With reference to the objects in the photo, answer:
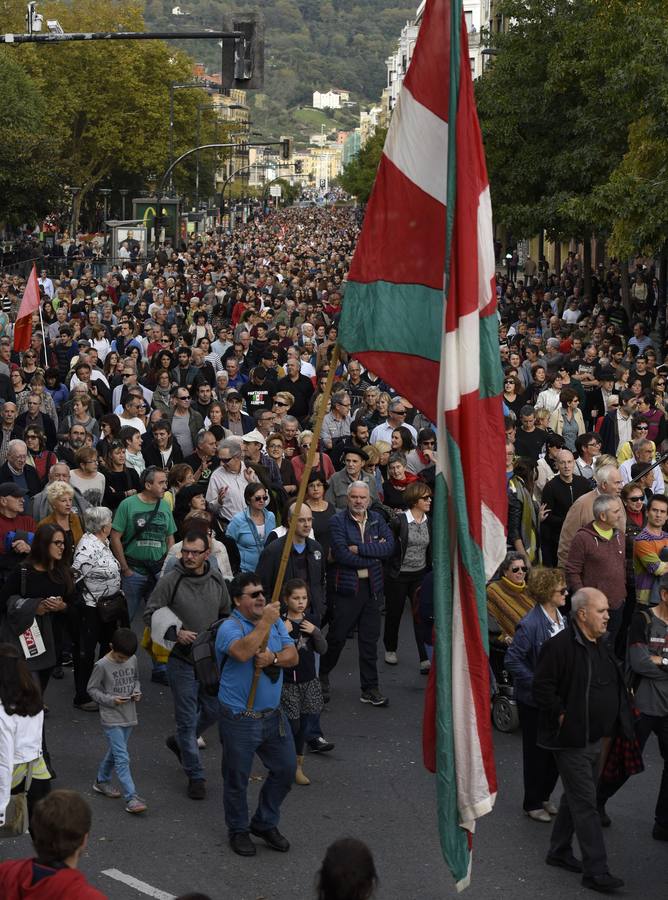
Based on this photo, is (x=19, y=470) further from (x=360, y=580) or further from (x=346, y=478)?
(x=360, y=580)

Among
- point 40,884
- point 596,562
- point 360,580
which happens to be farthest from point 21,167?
point 40,884

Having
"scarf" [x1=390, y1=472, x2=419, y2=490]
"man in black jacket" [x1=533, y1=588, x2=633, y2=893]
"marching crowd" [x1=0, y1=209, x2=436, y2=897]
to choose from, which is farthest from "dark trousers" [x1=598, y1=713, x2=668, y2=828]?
"scarf" [x1=390, y1=472, x2=419, y2=490]

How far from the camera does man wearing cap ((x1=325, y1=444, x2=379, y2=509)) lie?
11859 millimetres

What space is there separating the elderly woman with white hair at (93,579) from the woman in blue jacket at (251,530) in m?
1.01

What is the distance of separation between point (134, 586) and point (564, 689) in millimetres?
4195

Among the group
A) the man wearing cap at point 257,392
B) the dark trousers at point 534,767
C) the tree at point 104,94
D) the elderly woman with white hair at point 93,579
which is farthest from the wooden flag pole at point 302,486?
the tree at point 104,94

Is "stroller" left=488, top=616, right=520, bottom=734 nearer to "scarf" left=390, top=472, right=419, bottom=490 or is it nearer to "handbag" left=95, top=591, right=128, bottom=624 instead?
"handbag" left=95, top=591, right=128, bottom=624

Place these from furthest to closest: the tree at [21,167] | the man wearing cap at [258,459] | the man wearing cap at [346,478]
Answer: the tree at [21,167], the man wearing cap at [258,459], the man wearing cap at [346,478]

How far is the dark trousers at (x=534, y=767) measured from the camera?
27.2 ft

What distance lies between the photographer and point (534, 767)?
834cm

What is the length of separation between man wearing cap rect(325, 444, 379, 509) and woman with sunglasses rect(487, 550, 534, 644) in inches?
84.6

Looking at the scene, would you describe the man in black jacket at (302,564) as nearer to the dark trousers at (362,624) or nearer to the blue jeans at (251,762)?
the dark trousers at (362,624)

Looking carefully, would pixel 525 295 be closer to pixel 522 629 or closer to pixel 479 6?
pixel 522 629

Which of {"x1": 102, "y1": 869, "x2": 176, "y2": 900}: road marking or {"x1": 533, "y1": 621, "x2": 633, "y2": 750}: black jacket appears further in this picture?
{"x1": 533, "y1": 621, "x2": 633, "y2": 750}: black jacket
